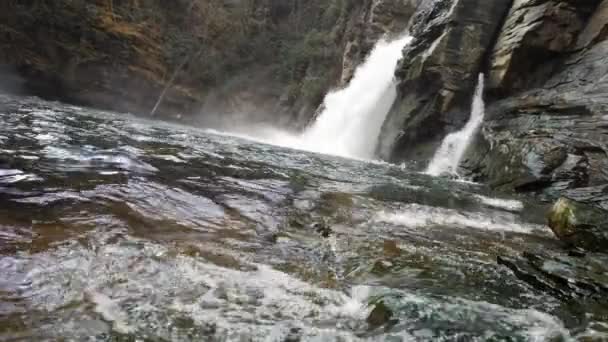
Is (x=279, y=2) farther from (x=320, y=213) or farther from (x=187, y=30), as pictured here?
(x=320, y=213)

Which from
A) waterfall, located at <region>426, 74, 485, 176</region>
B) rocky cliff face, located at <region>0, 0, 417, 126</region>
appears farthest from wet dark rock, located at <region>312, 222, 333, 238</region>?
rocky cliff face, located at <region>0, 0, 417, 126</region>

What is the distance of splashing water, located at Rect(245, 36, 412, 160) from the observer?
1650cm

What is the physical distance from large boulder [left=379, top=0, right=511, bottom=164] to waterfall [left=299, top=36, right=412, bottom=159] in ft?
5.78

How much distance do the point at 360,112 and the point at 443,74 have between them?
4.66 metres

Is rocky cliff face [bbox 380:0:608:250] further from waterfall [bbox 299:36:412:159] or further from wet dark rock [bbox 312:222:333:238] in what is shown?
wet dark rock [bbox 312:222:333:238]

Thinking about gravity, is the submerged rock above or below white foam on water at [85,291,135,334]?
above

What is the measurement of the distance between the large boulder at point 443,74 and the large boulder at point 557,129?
44.9 inches

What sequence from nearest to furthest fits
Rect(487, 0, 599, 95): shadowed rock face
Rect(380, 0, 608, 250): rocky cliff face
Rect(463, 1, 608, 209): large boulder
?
Rect(463, 1, 608, 209): large boulder < Rect(380, 0, 608, 250): rocky cliff face < Rect(487, 0, 599, 95): shadowed rock face

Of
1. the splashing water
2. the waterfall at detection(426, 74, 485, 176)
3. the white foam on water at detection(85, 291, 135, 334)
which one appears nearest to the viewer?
the white foam on water at detection(85, 291, 135, 334)

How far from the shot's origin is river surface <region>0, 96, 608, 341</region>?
2.21 metres

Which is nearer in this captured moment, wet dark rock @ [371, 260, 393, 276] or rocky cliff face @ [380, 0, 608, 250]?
wet dark rock @ [371, 260, 393, 276]

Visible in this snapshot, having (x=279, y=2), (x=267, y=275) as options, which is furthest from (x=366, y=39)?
(x=267, y=275)

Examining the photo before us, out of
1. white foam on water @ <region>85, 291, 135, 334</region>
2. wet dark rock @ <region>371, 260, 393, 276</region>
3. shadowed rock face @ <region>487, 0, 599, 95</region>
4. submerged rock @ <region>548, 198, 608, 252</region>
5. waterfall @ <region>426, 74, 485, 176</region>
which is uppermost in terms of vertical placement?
shadowed rock face @ <region>487, 0, 599, 95</region>

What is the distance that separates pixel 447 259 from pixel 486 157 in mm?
7711
